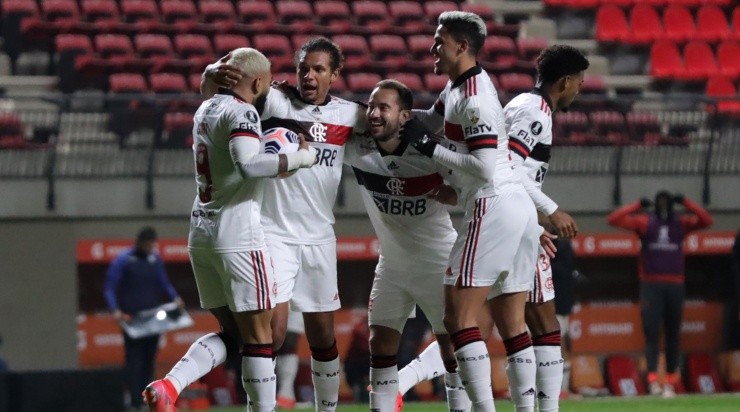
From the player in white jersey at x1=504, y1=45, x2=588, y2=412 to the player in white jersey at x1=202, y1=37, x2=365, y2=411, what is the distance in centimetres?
98

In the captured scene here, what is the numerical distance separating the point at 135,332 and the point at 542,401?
21.3 ft

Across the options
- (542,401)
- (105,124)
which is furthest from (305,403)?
(542,401)

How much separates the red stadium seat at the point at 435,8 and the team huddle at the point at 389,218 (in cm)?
1248

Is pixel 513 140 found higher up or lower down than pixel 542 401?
higher up

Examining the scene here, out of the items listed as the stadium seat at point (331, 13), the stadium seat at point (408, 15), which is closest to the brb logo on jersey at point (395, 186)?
the stadium seat at point (331, 13)

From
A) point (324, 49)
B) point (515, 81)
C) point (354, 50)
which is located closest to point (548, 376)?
point (324, 49)

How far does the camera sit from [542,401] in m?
7.89

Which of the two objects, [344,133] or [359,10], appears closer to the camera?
[344,133]

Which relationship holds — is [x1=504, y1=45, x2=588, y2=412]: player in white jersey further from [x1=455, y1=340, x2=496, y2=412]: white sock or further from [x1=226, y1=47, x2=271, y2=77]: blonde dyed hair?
[x1=226, y1=47, x2=271, y2=77]: blonde dyed hair

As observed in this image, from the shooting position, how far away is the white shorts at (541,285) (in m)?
7.89

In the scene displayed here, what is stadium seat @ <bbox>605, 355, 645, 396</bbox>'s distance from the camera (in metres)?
15.8

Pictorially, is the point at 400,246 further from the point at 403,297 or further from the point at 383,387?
the point at 383,387

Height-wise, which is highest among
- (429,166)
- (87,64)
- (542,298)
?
(87,64)

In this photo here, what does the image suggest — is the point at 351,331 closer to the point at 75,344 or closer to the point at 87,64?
the point at 75,344
